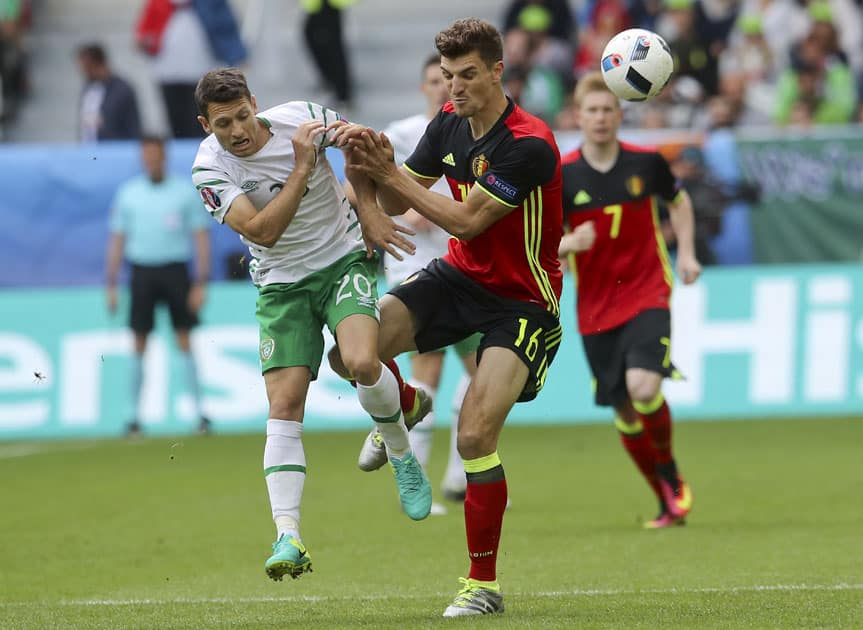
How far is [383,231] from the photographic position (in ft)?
23.5

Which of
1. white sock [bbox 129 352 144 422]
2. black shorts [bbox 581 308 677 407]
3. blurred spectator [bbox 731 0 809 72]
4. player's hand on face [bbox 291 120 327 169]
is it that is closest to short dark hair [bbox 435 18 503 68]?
player's hand on face [bbox 291 120 327 169]

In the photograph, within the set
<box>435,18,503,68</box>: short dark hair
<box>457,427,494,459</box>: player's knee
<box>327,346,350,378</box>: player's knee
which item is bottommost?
<box>457,427,494,459</box>: player's knee

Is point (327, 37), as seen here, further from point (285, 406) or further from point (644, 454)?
point (285, 406)

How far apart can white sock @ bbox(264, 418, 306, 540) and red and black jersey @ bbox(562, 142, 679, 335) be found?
305 centimetres

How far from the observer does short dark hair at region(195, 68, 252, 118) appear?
710cm

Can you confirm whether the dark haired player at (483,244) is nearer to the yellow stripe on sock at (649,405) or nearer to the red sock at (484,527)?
the red sock at (484,527)

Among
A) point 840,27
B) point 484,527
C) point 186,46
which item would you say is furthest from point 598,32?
point 484,527

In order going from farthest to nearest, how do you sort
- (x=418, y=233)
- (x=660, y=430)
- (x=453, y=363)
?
(x=453, y=363) → (x=418, y=233) → (x=660, y=430)

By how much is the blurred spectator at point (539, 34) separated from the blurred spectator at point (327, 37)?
1.98m

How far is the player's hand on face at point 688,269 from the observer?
983 cm

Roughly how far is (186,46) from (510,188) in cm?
1192

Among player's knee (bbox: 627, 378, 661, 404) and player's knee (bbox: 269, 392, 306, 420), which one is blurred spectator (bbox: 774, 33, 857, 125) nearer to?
player's knee (bbox: 627, 378, 661, 404)

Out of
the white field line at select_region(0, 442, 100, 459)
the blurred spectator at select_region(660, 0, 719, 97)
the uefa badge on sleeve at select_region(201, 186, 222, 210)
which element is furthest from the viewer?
the blurred spectator at select_region(660, 0, 719, 97)

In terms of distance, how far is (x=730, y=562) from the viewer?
8.32m
